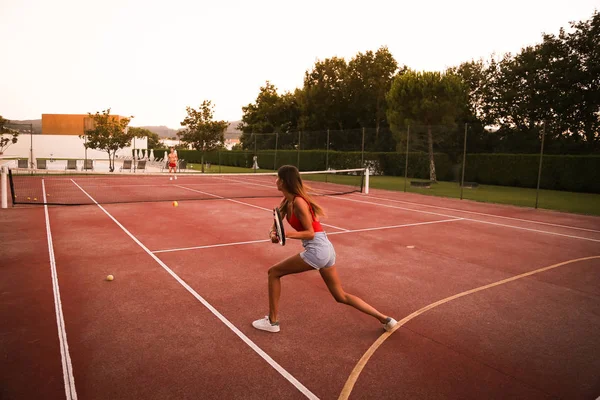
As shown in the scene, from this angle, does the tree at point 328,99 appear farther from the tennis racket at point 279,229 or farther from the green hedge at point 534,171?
the tennis racket at point 279,229

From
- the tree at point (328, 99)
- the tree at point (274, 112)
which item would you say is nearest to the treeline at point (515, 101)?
the tree at point (328, 99)

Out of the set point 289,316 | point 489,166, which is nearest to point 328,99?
point 489,166

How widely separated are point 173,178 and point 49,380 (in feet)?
82.6

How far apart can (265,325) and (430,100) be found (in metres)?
28.5

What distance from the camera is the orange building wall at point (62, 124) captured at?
92938mm

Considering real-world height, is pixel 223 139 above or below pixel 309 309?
above

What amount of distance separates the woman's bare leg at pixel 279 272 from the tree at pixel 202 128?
3192cm

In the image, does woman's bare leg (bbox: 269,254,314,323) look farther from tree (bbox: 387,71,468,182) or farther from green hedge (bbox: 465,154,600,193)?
tree (bbox: 387,71,468,182)

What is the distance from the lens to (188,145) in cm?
3684

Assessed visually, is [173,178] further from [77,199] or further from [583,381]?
[583,381]

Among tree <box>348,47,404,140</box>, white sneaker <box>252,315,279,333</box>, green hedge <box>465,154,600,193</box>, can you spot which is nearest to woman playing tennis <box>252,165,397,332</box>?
white sneaker <box>252,315,279,333</box>

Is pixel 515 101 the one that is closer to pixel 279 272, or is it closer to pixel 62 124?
pixel 279 272

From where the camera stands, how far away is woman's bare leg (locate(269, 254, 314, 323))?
470 centimetres

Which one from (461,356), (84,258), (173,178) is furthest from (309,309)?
(173,178)
